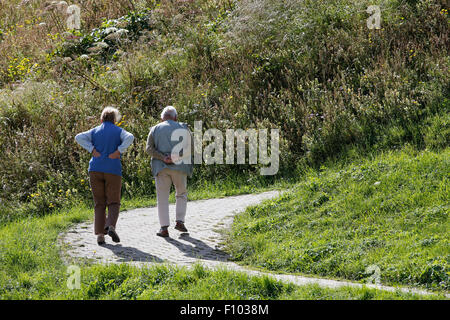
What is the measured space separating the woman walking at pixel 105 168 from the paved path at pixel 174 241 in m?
0.34

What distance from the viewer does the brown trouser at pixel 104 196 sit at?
324 inches

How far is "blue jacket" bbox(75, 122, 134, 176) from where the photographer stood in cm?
818

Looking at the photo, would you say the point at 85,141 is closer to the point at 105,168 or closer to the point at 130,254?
the point at 105,168

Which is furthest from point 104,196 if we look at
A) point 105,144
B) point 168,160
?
point 168,160

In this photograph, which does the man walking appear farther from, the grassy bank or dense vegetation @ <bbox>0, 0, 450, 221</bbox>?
dense vegetation @ <bbox>0, 0, 450, 221</bbox>

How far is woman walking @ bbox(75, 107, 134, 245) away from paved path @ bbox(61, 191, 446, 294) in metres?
0.34

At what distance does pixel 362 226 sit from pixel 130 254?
3.14m

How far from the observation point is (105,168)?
26.8 feet

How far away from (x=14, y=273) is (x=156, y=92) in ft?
29.1

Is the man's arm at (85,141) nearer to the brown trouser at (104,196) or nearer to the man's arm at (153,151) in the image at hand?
the brown trouser at (104,196)

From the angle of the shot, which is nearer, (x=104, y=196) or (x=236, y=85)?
(x=104, y=196)

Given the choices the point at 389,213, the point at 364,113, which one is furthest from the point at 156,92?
the point at 389,213

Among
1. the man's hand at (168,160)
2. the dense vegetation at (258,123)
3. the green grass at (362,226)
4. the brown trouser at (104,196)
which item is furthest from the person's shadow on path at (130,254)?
the man's hand at (168,160)

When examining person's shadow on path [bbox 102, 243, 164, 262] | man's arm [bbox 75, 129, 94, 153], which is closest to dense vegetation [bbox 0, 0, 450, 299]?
person's shadow on path [bbox 102, 243, 164, 262]
